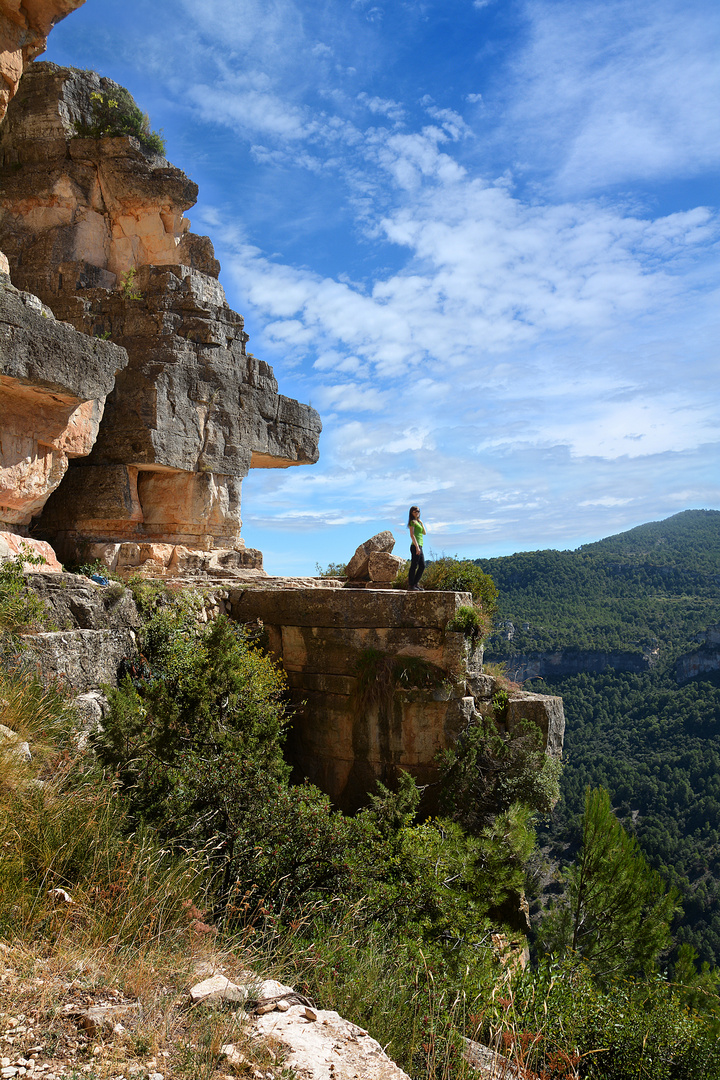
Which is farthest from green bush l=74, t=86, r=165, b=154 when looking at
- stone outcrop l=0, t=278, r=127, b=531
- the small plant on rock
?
stone outcrop l=0, t=278, r=127, b=531

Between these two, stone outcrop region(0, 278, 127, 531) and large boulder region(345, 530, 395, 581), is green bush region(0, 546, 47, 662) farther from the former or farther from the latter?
large boulder region(345, 530, 395, 581)

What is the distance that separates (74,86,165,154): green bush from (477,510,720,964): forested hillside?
11544 mm

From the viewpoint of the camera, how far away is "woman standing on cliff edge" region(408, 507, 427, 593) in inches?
359

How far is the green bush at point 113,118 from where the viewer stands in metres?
11.3

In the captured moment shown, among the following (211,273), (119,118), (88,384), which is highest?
(119,118)

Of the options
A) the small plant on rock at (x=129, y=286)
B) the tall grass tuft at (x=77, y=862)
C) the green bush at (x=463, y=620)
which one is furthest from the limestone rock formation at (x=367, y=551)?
the tall grass tuft at (x=77, y=862)

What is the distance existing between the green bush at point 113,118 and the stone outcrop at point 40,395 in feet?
16.6

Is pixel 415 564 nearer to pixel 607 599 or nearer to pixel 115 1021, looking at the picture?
pixel 115 1021

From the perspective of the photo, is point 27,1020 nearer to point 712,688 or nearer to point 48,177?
point 48,177

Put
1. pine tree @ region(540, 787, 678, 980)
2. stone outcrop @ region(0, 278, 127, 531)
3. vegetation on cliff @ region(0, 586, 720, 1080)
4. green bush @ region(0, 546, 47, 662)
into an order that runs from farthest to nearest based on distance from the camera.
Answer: pine tree @ region(540, 787, 678, 980)
stone outcrop @ region(0, 278, 127, 531)
green bush @ region(0, 546, 47, 662)
vegetation on cliff @ region(0, 586, 720, 1080)

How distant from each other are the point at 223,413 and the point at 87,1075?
10127 millimetres

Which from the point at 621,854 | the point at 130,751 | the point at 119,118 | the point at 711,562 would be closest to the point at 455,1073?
the point at 130,751

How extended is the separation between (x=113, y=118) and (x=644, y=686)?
40944 millimetres

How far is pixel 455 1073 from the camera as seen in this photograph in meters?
2.88
